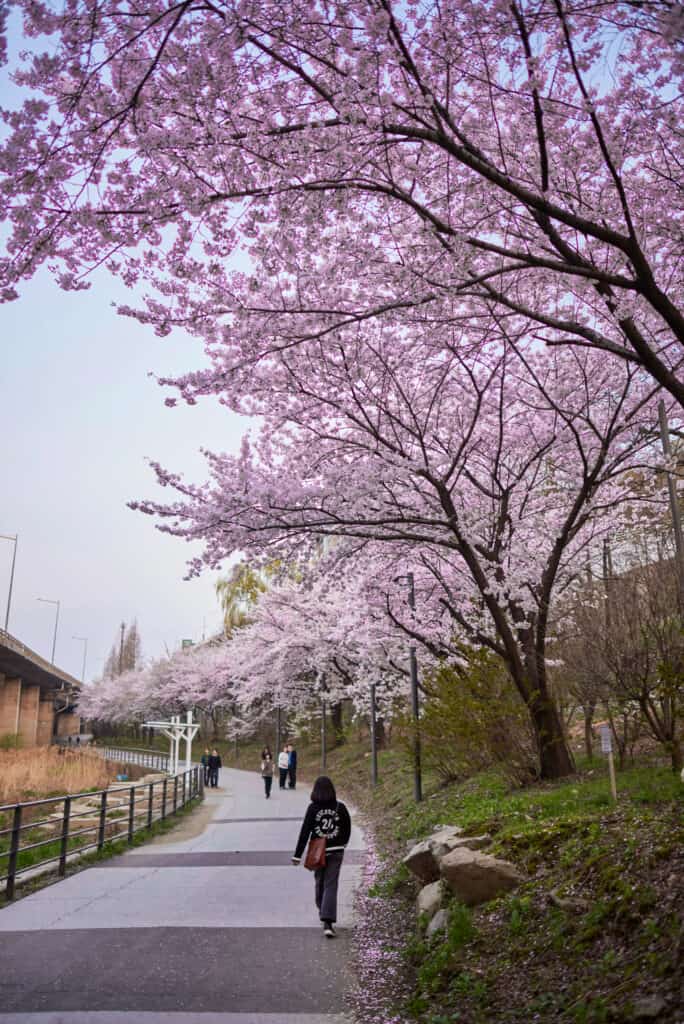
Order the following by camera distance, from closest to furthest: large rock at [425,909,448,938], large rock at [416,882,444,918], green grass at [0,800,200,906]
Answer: large rock at [425,909,448,938], large rock at [416,882,444,918], green grass at [0,800,200,906]

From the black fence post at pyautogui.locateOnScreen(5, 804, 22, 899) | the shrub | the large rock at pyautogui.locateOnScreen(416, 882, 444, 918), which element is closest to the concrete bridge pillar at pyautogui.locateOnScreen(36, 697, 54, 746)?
the shrub

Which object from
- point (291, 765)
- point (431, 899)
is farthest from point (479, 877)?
point (291, 765)

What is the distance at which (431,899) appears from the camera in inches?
271

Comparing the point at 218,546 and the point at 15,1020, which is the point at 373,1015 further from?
the point at 218,546

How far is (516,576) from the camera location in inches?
482

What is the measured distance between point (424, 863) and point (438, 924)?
1.62 meters

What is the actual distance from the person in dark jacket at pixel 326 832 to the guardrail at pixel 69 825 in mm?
2898

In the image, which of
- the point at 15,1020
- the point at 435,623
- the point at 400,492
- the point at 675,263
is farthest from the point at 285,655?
the point at 15,1020

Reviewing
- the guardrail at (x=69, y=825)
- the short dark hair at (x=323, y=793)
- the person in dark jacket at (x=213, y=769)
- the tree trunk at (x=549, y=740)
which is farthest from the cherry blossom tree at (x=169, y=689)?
the short dark hair at (x=323, y=793)

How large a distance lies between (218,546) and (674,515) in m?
7.96

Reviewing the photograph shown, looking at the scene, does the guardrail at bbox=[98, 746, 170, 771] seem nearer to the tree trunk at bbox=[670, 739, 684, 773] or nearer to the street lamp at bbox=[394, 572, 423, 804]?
the street lamp at bbox=[394, 572, 423, 804]

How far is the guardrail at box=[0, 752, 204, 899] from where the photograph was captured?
848cm

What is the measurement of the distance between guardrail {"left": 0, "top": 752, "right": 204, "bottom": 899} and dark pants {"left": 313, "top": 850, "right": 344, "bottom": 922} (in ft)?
10.3

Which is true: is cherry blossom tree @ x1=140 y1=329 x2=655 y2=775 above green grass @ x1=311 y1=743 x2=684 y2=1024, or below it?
above
